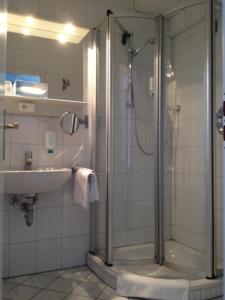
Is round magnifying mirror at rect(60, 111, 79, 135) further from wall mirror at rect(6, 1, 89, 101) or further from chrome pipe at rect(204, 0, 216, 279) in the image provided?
chrome pipe at rect(204, 0, 216, 279)

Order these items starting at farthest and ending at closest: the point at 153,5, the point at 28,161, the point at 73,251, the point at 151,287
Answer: the point at 153,5 → the point at 73,251 → the point at 28,161 → the point at 151,287

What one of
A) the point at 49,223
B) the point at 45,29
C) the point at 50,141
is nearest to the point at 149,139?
the point at 50,141

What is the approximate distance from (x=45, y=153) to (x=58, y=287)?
998 millimetres

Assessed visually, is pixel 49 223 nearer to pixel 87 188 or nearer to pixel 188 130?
pixel 87 188

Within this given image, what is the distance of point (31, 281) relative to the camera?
6.82 feet

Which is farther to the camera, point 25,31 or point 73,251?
point 73,251

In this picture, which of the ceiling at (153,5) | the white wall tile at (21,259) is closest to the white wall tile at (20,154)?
the white wall tile at (21,259)

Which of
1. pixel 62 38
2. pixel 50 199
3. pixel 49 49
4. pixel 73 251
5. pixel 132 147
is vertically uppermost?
pixel 62 38

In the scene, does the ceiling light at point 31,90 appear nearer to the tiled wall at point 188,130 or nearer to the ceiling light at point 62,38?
the ceiling light at point 62,38

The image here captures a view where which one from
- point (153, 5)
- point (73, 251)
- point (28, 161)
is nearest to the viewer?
point (28, 161)

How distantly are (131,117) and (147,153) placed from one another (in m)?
0.33

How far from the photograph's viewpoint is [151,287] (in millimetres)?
1794

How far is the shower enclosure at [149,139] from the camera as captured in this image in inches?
85.4

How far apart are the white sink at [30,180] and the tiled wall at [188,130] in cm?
99
